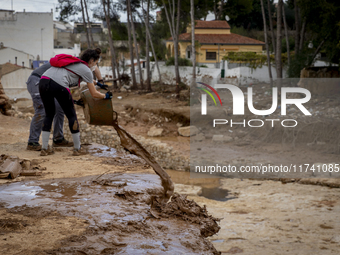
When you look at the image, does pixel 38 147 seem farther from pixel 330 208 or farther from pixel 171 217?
pixel 330 208

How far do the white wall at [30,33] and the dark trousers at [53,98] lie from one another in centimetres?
2837

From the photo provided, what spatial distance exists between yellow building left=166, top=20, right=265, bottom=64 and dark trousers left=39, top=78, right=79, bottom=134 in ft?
84.0

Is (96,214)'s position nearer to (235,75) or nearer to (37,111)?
(37,111)

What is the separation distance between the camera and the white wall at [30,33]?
31.4 metres

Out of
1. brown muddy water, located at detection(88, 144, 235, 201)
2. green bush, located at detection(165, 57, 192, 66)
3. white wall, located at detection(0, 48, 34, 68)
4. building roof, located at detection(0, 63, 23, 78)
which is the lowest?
brown muddy water, located at detection(88, 144, 235, 201)

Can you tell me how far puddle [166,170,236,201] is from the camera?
9.88 meters

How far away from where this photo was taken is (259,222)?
7723mm

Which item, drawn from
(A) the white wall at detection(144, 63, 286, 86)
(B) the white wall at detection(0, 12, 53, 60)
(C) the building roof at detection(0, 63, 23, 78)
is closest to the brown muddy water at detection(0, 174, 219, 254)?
(A) the white wall at detection(144, 63, 286, 86)

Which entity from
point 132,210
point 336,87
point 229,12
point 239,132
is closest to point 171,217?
point 132,210

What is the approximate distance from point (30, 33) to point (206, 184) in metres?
25.7

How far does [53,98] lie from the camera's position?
5492 millimetres

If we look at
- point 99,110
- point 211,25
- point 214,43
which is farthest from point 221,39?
point 99,110

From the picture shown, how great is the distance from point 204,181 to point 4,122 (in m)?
5.50

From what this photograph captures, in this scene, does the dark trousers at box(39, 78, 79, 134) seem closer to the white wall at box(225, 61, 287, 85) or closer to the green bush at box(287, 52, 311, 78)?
the green bush at box(287, 52, 311, 78)
